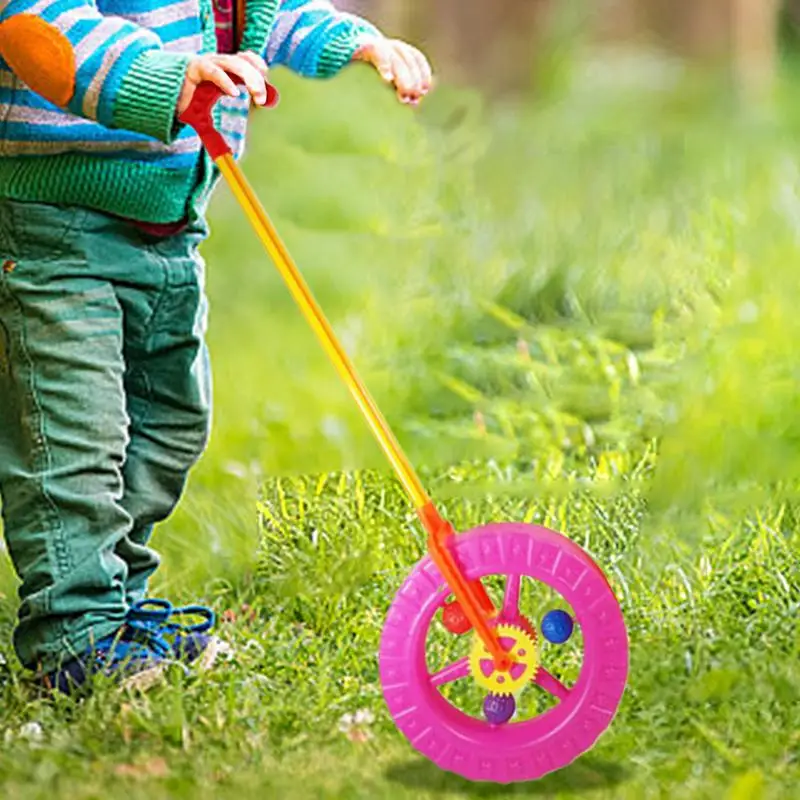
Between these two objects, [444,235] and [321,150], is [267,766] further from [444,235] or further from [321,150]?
[321,150]

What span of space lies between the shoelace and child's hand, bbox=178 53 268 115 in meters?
0.73

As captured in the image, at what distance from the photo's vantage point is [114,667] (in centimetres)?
259

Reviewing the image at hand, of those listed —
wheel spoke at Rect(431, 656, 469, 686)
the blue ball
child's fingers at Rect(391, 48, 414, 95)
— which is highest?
child's fingers at Rect(391, 48, 414, 95)

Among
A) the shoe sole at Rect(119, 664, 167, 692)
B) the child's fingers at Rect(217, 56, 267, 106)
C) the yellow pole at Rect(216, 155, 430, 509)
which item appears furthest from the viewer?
the shoe sole at Rect(119, 664, 167, 692)

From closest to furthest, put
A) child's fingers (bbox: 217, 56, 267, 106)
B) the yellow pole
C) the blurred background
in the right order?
1. child's fingers (bbox: 217, 56, 267, 106)
2. the yellow pole
3. the blurred background

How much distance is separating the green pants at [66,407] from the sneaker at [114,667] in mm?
16

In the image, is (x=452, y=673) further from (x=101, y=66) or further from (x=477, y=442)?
(x=477, y=442)

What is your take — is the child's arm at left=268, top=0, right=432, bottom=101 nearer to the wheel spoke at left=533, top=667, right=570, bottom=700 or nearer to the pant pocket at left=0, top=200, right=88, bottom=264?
the pant pocket at left=0, top=200, right=88, bottom=264

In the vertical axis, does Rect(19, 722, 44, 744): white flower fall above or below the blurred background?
above

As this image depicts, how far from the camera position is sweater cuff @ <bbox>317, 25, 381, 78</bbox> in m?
2.71

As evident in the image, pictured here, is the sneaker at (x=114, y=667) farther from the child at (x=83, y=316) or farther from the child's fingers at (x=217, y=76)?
the child's fingers at (x=217, y=76)

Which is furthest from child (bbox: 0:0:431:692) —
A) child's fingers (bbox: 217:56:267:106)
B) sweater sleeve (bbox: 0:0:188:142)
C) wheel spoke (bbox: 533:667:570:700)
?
wheel spoke (bbox: 533:667:570:700)

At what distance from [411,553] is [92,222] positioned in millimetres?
696

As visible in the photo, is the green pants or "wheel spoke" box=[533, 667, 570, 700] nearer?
"wheel spoke" box=[533, 667, 570, 700]
